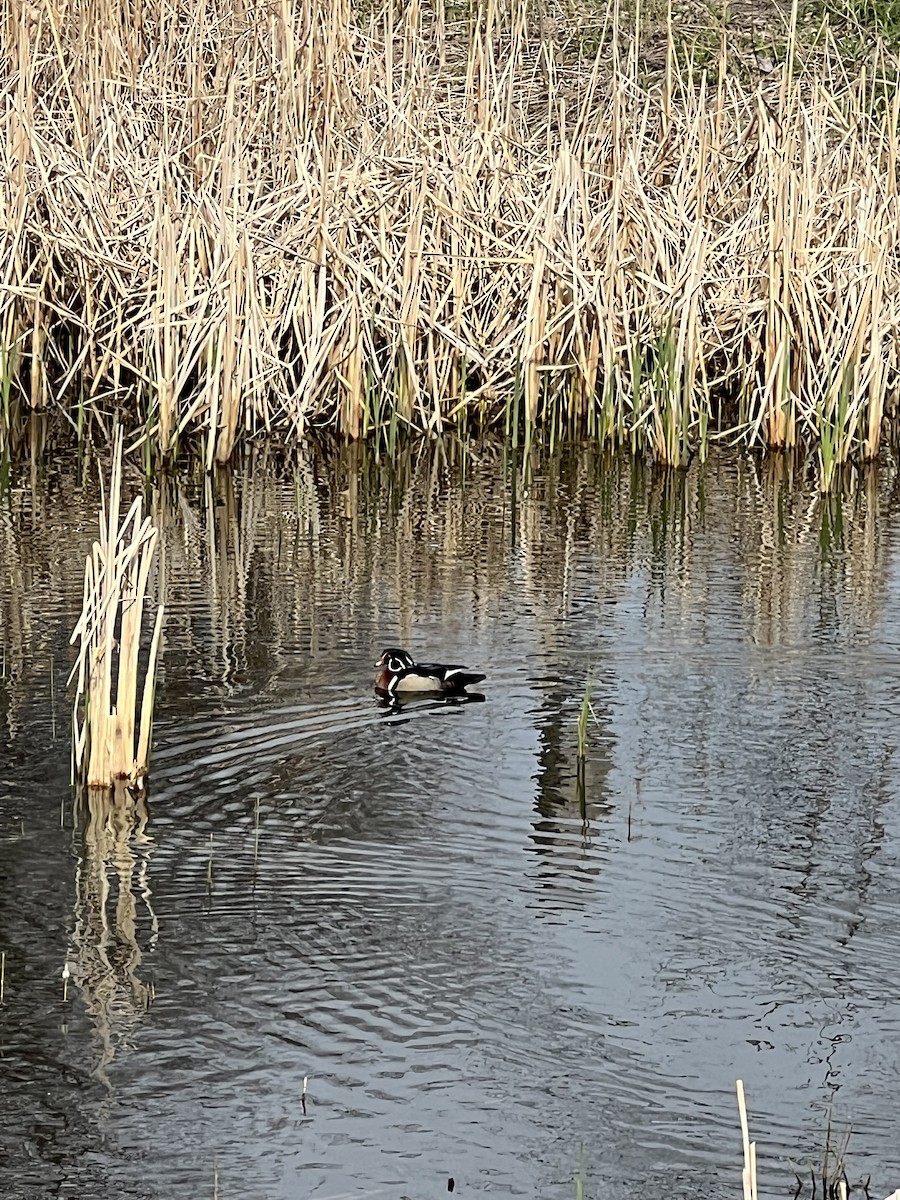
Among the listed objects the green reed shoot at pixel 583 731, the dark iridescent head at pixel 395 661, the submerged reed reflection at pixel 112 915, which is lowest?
the submerged reed reflection at pixel 112 915

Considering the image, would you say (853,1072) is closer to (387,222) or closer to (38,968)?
(38,968)

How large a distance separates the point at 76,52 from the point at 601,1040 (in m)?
9.12

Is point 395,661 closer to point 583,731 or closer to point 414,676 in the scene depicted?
point 414,676

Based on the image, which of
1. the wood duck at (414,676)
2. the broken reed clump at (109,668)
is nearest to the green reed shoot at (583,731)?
the wood duck at (414,676)

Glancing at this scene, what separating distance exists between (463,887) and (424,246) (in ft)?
21.6

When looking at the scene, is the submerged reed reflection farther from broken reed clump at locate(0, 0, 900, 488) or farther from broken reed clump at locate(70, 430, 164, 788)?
broken reed clump at locate(0, 0, 900, 488)

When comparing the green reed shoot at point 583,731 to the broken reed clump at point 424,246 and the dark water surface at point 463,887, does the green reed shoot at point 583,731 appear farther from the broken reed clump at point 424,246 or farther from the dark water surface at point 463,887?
the broken reed clump at point 424,246

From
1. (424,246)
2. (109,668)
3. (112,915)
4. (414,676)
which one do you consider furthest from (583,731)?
(424,246)

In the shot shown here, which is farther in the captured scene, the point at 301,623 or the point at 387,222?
the point at 387,222

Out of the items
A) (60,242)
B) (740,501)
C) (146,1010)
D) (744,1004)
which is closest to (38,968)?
(146,1010)

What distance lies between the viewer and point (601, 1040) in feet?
14.8

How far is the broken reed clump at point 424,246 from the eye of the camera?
1089 cm

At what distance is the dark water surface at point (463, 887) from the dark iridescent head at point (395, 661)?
151 mm

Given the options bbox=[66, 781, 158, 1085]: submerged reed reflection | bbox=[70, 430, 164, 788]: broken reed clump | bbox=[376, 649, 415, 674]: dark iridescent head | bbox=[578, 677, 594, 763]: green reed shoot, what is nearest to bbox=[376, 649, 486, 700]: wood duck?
bbox=[376, 649, 415, 674]: dark iridescent head
